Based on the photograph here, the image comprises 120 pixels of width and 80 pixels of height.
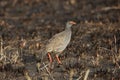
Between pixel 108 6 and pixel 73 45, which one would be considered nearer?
pixel 73 45

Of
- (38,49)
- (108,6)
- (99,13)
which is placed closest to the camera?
(38,49)

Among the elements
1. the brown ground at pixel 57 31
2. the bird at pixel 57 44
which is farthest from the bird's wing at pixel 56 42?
the brown ground at pixel 57 31

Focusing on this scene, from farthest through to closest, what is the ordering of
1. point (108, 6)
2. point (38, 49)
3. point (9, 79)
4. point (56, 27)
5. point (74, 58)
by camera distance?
point (108, 6), point (56, 27), point (38, 49), point (74, 58), point (9, 79)

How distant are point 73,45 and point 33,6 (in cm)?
1016

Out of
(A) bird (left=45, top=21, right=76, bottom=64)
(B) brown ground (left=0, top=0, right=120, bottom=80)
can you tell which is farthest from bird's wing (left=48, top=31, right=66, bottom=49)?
(B) brown ground (left=0, top=0, right=120, bottom=80)

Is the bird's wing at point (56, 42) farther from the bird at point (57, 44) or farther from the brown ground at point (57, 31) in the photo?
the brown ground at point (57, 31)

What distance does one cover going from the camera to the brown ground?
10.8 metres

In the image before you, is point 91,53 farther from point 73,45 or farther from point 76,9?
point 76,9

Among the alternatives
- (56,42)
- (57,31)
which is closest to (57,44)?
(56,42)

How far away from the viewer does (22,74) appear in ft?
35.1

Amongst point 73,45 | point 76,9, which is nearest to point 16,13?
point 76,9

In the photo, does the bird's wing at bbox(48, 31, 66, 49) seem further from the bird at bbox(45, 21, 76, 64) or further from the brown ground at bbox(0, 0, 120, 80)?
the brown ground at bbox(0, 0, 120, 80)

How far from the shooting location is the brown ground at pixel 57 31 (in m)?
10.8

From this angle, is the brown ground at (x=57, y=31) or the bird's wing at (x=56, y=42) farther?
the bird's wing at (x=56, y=42)
